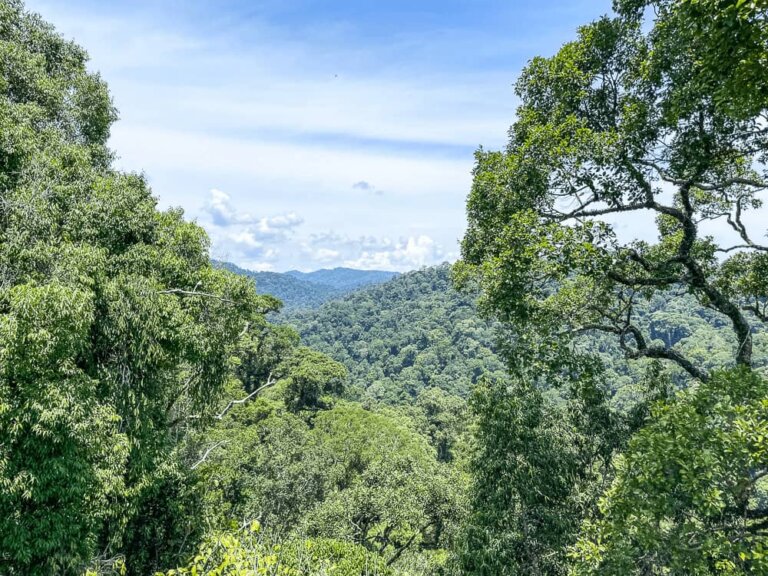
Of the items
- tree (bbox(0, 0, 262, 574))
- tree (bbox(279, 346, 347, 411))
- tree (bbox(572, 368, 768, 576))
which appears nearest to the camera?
tree (bbox(572, 368, 768, 576))

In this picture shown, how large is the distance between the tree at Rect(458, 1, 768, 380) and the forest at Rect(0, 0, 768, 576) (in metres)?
0.04

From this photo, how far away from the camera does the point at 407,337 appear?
12719 centimetres

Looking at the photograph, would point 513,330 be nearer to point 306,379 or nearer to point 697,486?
point 697,486

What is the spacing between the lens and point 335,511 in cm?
1775

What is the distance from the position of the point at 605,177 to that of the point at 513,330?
9.23 ft

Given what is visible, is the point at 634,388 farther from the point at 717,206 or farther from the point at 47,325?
the point at 47,325

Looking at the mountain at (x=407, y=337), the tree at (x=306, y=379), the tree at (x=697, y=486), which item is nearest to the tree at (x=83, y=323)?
the tree at (x=697, y=486)

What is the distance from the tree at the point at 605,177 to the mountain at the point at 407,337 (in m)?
57.5

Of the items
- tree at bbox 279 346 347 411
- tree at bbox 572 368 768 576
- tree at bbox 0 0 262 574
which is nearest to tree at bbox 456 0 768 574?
tree at bbox 572 368 768 576

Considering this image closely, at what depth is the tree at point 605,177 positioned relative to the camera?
6.24 metres

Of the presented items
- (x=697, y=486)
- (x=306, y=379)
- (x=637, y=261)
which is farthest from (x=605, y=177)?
(x=306, y=379)

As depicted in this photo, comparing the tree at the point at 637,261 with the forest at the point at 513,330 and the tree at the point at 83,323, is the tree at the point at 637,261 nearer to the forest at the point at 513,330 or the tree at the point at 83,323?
the forest at the point at 513,330

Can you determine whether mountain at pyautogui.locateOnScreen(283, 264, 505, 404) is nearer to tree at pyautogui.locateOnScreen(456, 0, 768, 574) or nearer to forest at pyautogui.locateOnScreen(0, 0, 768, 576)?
forest at pyautogui.locateOnScreen(0, 0, 768, 576)

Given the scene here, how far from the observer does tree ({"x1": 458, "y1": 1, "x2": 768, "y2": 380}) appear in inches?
246
